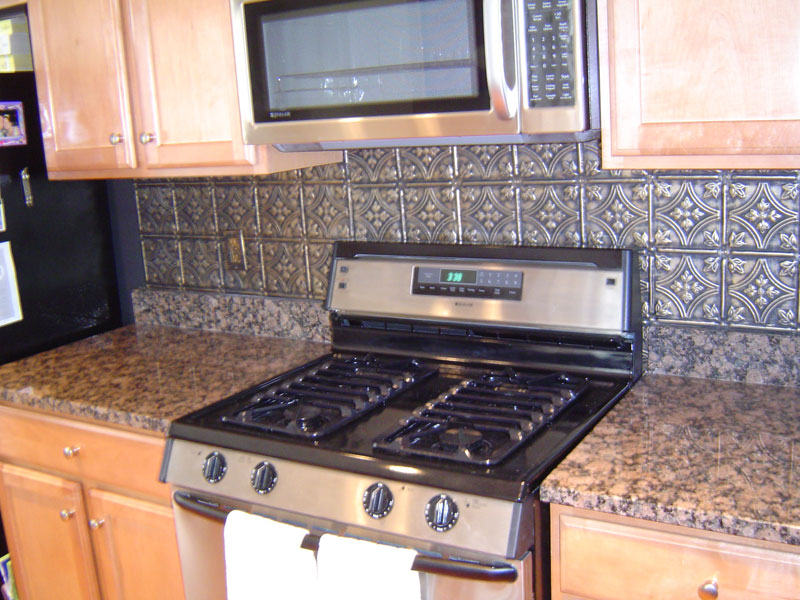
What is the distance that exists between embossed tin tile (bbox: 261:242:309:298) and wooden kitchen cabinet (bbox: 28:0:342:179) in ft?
1.03

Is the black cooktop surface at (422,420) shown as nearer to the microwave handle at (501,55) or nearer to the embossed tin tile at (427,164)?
the embossed tin tile at (427,164)

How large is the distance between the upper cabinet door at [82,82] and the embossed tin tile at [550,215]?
1.00m

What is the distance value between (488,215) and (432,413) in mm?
574

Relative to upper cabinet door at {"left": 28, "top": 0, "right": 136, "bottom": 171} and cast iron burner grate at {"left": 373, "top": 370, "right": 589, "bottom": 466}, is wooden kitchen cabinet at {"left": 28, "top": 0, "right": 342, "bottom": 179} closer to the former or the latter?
upper cabinet door at {"left": 28, "top": 0, "right": 136, "bottom": 171}

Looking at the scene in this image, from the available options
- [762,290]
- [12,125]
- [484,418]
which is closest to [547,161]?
[762,290]

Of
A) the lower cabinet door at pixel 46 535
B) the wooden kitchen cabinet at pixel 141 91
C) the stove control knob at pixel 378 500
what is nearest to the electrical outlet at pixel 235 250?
the wooden kitchen cabinet at pixel 141 91

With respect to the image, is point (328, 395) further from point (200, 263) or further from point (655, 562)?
point (200, 263)

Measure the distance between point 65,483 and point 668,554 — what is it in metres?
1.44

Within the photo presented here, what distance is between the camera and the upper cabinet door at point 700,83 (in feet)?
4.36

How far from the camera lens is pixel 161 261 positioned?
2582 millimetres

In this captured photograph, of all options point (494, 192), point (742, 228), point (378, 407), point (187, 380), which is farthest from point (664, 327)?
point (187, 380)

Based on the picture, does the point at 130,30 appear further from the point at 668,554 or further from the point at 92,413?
the point at 668,554

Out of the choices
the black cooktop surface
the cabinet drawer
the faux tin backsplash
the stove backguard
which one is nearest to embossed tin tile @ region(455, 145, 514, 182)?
the faux tin backsplash

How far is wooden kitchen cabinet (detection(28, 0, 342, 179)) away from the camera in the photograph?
1898 mm
